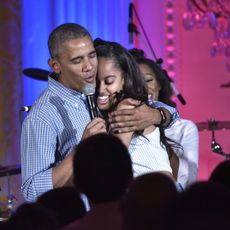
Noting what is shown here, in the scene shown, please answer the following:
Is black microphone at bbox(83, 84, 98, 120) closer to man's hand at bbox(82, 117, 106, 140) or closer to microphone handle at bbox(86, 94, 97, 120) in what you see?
microphone handle at bbox(86, 94, 97, 120)

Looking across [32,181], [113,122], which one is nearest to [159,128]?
[113,122]

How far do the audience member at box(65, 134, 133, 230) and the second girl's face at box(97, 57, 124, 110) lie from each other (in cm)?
129

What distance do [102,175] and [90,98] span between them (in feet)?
3.74

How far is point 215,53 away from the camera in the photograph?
731 centimetres

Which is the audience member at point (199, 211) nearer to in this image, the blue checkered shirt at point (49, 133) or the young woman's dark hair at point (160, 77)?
the blue checkered shirt at point (49, 133)

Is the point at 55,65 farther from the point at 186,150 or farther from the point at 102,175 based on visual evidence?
the point at 102,175

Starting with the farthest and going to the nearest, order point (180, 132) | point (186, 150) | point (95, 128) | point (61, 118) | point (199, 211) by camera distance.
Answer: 1. point (180, 132)
2. point (186, 150)
3. point (61, 118)
4. point (95, 128)
5. point (199, 211)

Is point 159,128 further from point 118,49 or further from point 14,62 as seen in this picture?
point 14,62

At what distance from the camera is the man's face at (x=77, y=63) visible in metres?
2.57

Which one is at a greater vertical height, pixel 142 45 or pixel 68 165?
pixel 142 45

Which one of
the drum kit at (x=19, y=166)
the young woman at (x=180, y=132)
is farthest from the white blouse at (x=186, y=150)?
the drum kit at (x=19, y=166)

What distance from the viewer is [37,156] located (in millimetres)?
2426

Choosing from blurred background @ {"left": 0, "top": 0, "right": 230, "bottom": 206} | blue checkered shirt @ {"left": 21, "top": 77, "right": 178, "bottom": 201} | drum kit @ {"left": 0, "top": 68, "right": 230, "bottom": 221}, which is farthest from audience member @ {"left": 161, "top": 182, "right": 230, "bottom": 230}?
blurred background @ {"left": 0, "top": 0, "right": 230, "bottom": 206}

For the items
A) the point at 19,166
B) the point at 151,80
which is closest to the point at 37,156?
the point at 151,80
